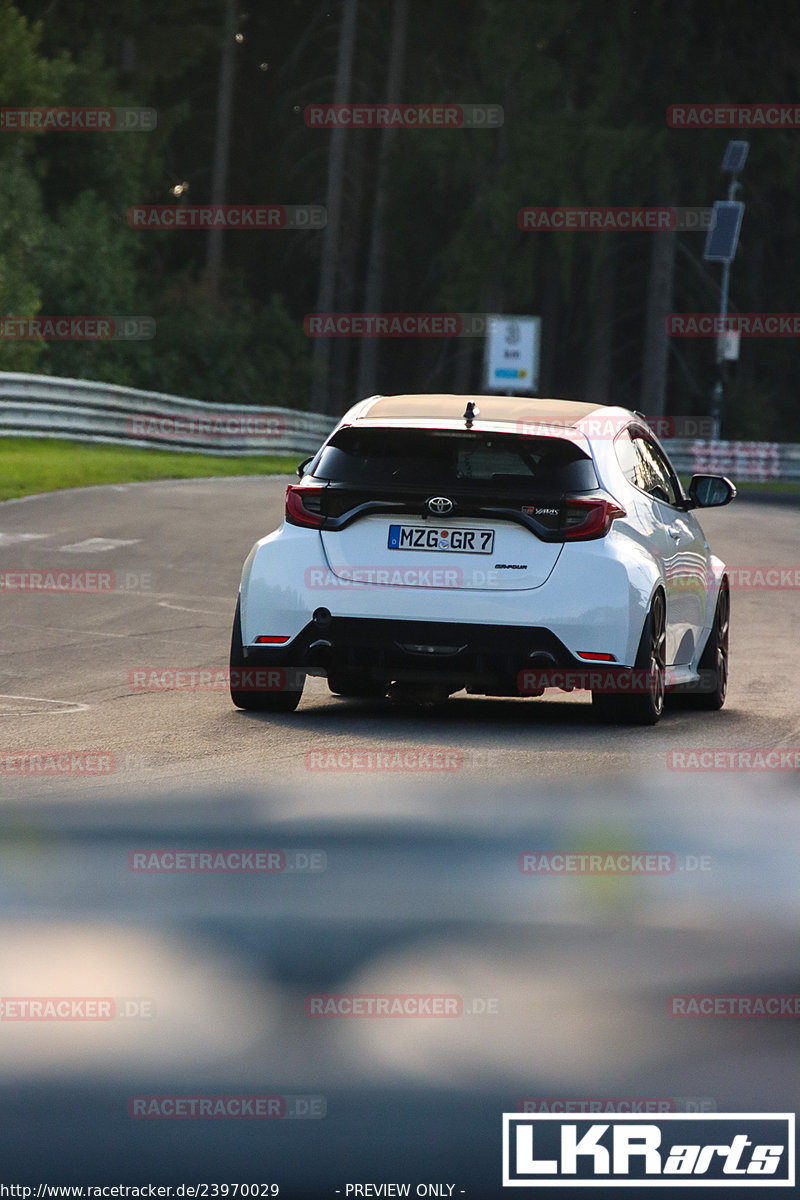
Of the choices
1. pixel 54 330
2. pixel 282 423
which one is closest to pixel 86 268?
pixel 54 330

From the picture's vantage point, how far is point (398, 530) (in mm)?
9805

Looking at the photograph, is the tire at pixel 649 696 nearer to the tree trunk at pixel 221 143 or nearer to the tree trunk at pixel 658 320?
the tree trunk at pixel 658 320

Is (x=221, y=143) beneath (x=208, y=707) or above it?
above

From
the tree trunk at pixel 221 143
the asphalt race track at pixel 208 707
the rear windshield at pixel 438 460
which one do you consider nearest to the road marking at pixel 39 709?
the asphalt race track at pixel 208 707

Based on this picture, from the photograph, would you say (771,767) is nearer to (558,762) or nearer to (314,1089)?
(558,762)
